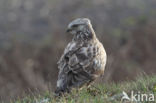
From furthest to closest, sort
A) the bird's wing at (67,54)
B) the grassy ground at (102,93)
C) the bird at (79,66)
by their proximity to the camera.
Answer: the bird's wing at (67,54) → the bird at (79,66) → the grassy ground at (102,93)

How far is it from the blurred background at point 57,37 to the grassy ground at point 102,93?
6.79 metres

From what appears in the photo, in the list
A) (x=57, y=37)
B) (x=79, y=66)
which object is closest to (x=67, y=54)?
(x=79, y=66)

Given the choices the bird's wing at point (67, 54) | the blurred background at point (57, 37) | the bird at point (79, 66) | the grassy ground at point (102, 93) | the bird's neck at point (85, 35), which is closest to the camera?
the grassy ground at point (102, 93)

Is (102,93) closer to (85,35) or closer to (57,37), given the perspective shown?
(85,35)

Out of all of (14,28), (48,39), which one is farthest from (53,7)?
(48,39)

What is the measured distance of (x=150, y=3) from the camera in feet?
102

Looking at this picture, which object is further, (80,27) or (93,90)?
(80,27)

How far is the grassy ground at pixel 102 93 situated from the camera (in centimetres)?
886

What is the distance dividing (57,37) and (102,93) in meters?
15.2

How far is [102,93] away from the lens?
9.51m

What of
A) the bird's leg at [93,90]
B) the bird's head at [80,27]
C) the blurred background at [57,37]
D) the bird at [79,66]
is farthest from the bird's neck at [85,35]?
the blurred background at [57,37]

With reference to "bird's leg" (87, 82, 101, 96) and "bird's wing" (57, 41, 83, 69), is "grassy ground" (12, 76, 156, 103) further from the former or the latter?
"bird's wing" (57, 41, 83, 69)

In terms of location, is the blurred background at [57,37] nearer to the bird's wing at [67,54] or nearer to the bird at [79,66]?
the bird's wing at [67,54]

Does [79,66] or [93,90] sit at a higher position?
[79,66]
